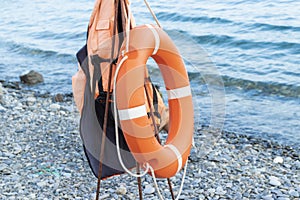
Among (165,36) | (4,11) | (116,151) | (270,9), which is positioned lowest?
(4,11)

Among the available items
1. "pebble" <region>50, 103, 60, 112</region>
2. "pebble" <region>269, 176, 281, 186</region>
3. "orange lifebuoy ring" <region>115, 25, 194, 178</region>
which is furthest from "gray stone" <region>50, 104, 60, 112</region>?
"orange lifebuoy ring" <region>115, 25, 194, 178</region>

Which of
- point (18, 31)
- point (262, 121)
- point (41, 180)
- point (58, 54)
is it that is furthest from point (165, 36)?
point (18, 31)

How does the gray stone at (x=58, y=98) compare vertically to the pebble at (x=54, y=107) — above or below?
below

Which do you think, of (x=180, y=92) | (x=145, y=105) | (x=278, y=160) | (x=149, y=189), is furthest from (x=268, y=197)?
(x=145, y=105)

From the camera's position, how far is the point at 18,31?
1304 centimetres

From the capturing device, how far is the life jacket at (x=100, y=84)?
308 cm

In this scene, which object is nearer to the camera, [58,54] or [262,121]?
[262,121]

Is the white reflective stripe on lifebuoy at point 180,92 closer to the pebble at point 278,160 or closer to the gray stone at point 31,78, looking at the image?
the pebble at point 278,160

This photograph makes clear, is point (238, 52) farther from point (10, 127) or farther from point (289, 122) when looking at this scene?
point (10, 127)

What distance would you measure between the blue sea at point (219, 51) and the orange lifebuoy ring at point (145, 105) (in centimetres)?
14

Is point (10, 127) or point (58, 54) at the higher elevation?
point (10, 127)

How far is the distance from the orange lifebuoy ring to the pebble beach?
81 centimetres

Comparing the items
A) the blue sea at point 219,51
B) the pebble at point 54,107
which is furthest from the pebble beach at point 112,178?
the blue sea at point 219,51

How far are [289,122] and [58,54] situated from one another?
5385 millimetres
